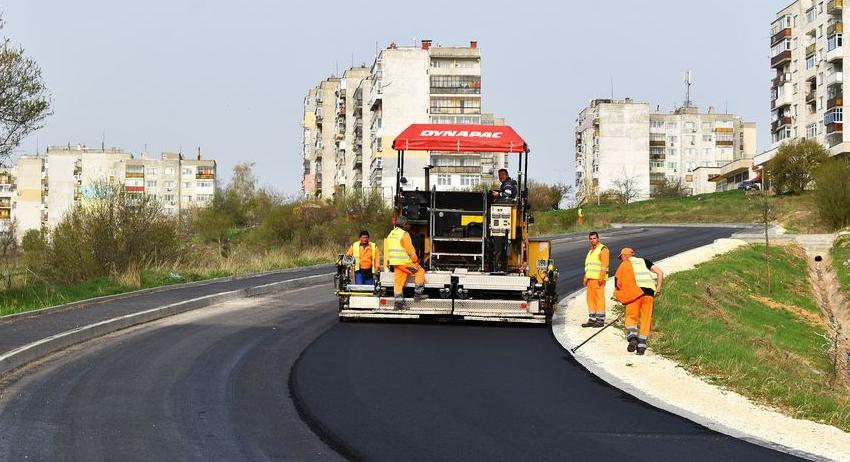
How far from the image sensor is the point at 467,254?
55.3 feet

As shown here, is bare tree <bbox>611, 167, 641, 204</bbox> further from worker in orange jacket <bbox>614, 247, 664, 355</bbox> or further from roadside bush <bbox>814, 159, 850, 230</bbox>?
worker in orange jacket <bbox>614, 247, 664, 355</bbox>

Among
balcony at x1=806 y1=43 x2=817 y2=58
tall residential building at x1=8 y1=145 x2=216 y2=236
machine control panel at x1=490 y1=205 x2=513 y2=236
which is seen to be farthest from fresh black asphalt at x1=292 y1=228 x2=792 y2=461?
tall residential building at x1=8 y1=145 x2=216 y2=236

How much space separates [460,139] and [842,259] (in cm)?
2251

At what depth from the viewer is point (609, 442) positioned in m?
7.57

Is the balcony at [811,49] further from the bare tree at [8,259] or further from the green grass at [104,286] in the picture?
the bare tree at [8,259]

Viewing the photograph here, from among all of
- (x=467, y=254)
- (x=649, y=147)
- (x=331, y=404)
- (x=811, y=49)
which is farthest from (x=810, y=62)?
(x=331, y=404)

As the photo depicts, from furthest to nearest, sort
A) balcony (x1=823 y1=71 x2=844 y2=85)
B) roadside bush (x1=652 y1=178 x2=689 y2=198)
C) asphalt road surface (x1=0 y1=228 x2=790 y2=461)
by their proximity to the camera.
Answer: roadside bush (x1=652 y1=178 x2=689 y2=198) < balcony (x1=823 y1=71 x2=844 y2=85) < asphalt road surface (x1=0 y1=228 x2=790 y2=461)

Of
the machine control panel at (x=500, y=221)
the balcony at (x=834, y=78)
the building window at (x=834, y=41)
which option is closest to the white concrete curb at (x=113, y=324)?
the machine control panel at (x=500, y=221)

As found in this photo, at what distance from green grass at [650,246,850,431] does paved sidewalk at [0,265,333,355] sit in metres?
8.10

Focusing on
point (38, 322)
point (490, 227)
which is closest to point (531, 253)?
point (490, 227)

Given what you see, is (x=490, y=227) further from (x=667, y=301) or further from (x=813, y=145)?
(x=813, y=145)

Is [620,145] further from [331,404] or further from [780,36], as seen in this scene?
[331,404]

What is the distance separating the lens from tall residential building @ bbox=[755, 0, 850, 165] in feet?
243

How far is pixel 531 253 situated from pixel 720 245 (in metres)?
22.2
